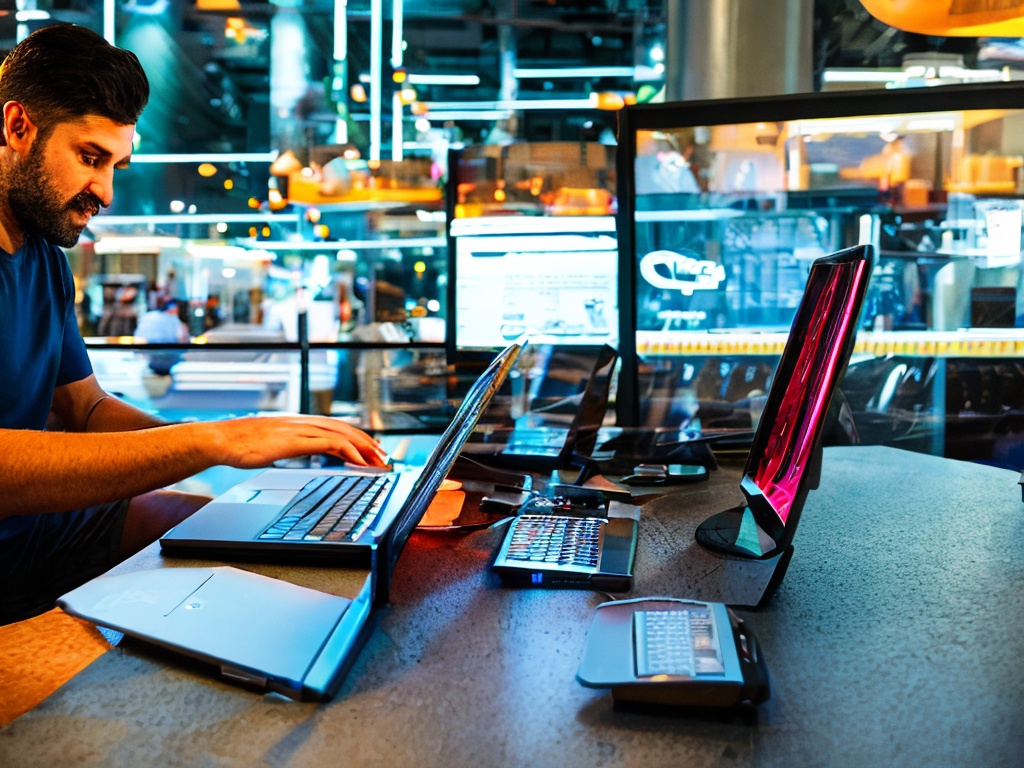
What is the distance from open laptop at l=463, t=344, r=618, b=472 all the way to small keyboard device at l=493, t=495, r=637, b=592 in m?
0.33

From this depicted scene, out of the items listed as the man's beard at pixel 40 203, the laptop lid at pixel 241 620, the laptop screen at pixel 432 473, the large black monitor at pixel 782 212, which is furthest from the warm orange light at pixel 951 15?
the laptop lid at pixel 241 620

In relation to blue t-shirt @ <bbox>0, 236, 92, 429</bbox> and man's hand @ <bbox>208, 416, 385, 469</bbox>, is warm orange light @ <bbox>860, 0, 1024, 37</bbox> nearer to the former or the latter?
man's hand @ <bbox>208, 416, 385, 469</bbox>

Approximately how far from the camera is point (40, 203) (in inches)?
52.0

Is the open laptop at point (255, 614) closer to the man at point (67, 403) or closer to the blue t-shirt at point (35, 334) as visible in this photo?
the man at point (67, 403)

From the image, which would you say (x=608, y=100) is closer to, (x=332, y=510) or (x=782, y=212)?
(x=782, y=212)

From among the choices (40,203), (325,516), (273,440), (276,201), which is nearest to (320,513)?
(325,516)

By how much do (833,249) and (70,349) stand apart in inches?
94.1

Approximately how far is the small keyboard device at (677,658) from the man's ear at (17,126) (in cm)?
110

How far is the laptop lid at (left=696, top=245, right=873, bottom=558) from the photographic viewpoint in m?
0.85

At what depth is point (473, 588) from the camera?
3.04 feet

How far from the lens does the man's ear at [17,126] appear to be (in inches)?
49.8

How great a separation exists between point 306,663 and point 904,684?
47 centimetres

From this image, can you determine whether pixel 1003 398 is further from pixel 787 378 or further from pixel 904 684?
pixel 904 684

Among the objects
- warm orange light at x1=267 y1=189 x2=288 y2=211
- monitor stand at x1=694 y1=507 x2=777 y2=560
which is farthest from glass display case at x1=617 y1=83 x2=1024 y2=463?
warm orange light at x1=267 y1=189 x2=288 y2=211
